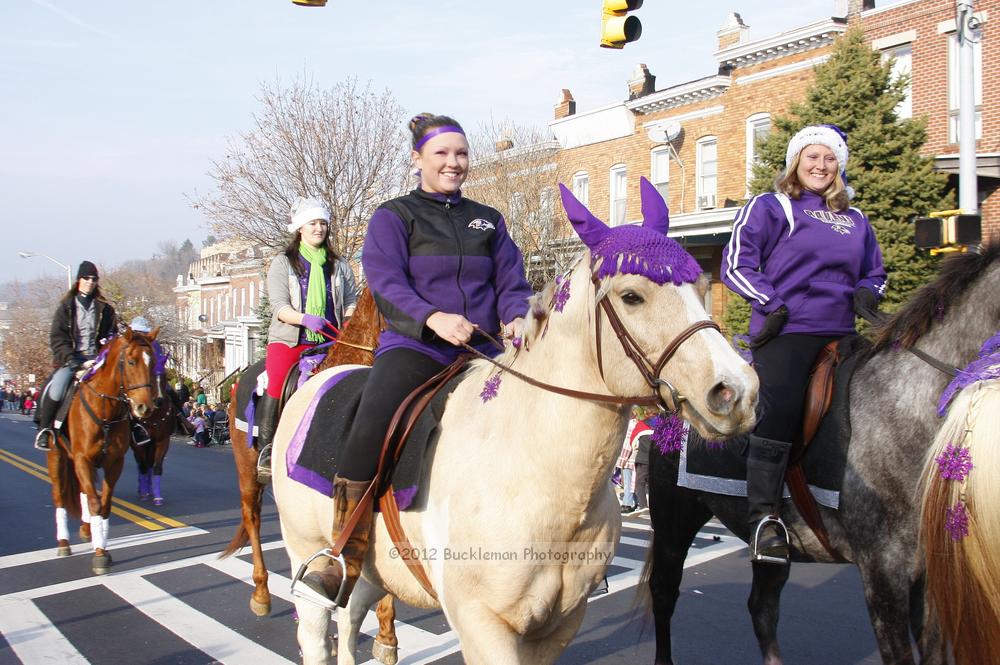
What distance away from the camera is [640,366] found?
2.68 m

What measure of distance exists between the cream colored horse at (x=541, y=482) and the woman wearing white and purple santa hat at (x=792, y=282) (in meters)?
1.37

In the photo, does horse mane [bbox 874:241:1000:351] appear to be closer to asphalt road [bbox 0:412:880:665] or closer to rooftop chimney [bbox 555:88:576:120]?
asphalt road [bbox 0:412:880:665]

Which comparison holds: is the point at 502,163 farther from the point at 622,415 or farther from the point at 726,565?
the point at 622,415

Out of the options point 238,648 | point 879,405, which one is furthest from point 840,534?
point 238,648

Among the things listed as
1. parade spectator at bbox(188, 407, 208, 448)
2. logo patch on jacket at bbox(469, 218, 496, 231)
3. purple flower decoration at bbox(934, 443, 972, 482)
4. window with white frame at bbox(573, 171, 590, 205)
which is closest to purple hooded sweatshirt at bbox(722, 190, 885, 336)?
logo patch on jacket at bbox(469, 218, 496, 231)

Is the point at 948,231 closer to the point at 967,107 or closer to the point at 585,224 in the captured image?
the point at 967,107

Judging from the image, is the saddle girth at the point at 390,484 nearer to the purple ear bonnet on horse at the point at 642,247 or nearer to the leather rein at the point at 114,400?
the purple ear bonnet on horse at the point at 642,247

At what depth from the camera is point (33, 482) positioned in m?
16.0

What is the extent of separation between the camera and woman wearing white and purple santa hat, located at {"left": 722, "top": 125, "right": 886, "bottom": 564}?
4.27m

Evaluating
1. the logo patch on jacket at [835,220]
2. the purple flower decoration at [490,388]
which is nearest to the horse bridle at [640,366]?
the purple flower decoration at [490,388]

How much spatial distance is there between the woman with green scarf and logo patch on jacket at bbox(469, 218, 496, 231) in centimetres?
273

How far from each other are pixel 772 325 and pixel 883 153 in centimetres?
1398

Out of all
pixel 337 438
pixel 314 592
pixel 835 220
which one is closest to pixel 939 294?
pixel 835 220

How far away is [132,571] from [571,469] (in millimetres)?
7245
